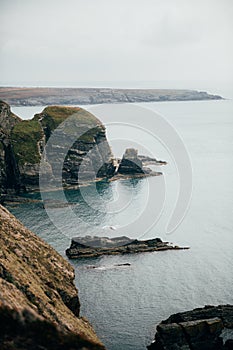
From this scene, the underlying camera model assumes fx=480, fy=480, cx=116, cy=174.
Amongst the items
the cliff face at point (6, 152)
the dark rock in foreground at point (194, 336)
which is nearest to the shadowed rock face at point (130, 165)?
the cliff face at point (6, 152)

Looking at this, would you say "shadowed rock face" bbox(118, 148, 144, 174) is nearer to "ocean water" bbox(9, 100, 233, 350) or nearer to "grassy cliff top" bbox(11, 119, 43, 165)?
"ocean water" bbox(9, 100, 233, 350)

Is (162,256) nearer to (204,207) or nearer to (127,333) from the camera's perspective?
(127,333)

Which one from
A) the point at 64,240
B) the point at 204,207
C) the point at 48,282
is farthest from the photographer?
the point at 204,207

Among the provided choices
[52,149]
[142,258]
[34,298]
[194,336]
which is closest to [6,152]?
[52,149]

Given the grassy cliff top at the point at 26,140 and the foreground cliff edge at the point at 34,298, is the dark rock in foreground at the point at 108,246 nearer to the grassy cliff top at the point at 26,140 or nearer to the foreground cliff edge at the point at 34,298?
the foreground cliff edge at the point at 34,298

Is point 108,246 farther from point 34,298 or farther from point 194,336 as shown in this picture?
point 34,298

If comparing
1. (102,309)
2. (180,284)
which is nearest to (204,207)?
(180,284)
